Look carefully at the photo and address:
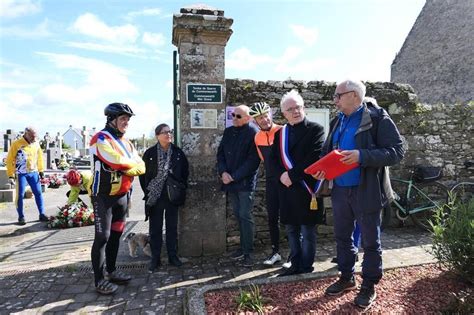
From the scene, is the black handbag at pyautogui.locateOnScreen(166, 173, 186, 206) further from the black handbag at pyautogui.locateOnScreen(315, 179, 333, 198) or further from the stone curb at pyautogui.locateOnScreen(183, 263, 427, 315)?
the black handbag at pyautogui.locateOnScreen(315, 179, 333, 198)

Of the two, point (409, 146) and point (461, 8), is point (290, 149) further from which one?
point (461, 8)

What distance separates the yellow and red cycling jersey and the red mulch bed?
1.49 meters

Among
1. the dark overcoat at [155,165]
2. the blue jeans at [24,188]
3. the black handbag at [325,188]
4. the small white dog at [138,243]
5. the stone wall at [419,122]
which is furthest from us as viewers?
the blue jeans at [24,188]

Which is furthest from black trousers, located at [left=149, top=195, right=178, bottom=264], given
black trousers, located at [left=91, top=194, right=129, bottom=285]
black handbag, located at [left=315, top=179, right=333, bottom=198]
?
black handbag, located at [left=315, top=179, right=333, bottom=198]

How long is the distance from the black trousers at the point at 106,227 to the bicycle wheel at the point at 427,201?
4745 mm

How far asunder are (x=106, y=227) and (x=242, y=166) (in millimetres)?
1728

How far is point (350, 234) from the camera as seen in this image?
3203 mm

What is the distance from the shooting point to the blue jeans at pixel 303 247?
148 inches

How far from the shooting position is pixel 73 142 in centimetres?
6500

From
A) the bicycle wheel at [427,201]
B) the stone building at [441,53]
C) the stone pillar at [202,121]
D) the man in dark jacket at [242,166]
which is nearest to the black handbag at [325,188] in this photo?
the man in dark jacket at [242,166]

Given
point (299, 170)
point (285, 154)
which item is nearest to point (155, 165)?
point (285, 154)

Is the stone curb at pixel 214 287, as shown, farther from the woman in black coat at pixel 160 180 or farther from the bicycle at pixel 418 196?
the bicycle at pixel 418 196

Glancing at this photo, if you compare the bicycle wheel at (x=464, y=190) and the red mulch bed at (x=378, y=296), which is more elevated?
the bicycle wheel at (x=464, y=190)

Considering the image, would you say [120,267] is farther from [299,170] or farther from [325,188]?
[325,188]
